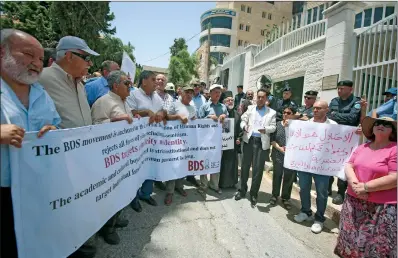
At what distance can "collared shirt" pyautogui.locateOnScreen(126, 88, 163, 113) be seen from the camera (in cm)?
397

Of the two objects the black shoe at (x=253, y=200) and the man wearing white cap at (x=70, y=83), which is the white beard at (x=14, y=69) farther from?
the black shoe at (x=253, y=200)

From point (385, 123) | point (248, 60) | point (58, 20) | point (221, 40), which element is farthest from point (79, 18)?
point (221, 40)

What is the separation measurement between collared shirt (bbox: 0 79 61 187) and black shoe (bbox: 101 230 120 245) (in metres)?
1.55

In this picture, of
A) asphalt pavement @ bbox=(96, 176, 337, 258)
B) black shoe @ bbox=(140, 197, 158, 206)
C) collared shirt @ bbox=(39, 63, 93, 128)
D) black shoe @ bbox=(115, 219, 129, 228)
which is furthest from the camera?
black shoe @ bbox=(140, 197, 158, 206)

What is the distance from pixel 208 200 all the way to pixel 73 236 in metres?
2.79

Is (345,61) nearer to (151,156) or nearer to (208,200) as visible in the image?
(208,200)

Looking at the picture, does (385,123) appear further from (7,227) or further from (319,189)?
(7,227)

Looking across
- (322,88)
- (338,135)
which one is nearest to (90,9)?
(322,88)

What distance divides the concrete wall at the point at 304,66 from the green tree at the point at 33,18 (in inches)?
497

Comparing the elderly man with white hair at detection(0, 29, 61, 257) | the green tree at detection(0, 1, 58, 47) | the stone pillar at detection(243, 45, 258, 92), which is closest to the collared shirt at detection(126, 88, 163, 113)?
the elderly man with white hair at detection(0, 29, 61, 257)

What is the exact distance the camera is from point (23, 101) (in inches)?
77.4

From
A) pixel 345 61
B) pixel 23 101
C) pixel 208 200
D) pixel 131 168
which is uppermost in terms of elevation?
pixel 345 61

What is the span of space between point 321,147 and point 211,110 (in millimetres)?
1994

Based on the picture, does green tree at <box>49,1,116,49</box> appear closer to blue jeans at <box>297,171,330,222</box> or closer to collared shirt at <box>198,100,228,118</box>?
collared shirt at <box>198,100,228,118</box>
